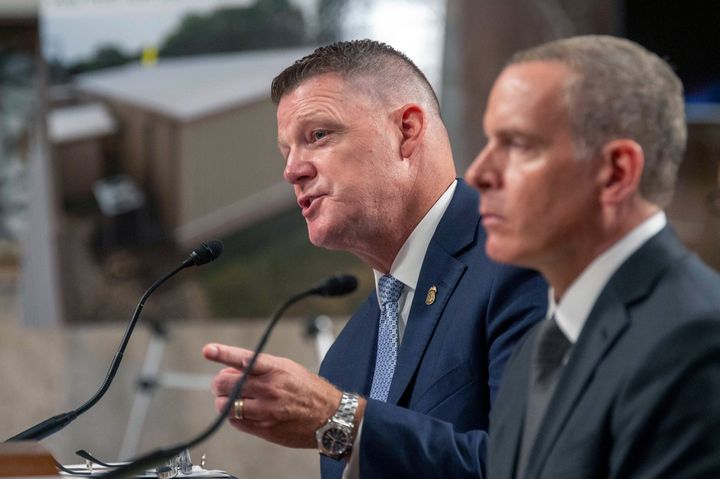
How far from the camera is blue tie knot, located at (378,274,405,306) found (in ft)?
7.11

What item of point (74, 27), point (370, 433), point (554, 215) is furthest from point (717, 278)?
point (74, 27)

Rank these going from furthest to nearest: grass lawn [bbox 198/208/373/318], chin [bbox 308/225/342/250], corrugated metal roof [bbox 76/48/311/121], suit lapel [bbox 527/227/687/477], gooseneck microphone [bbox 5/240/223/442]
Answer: grass lawn [bbox 198/208/373/318]
corrugated metal roof [bbox 76/48/311/121]
chin [bbox 308/225/342/250]
gooseneck microphone [bbox 5/240/223/442]
suit lapel [bbox 527/227/687/477]

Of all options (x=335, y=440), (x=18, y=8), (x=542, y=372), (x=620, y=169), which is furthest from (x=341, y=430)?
(x=18, y=8)

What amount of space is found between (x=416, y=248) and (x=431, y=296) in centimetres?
13

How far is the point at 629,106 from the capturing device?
4.23ft

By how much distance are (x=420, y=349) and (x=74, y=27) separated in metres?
3.88

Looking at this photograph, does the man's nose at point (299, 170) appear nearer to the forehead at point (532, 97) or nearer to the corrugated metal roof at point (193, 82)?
the forehead at point (532, 97)

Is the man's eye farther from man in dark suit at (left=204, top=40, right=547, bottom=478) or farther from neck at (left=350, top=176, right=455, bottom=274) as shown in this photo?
neck at (left=350, top=176, right=455, bottom=274)

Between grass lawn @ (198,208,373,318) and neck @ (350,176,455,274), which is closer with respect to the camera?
neck @ (350,176,455,274)

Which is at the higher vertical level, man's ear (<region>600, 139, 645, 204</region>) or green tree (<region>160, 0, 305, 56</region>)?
man's ear (<region>600, 139, 645, 204</region>)

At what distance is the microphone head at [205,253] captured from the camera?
6.54ft

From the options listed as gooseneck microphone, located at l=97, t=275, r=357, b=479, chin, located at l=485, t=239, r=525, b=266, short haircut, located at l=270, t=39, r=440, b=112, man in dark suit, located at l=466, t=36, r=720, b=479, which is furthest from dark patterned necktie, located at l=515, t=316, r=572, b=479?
short haircut, located at l=270, t=39, r=440, b=112

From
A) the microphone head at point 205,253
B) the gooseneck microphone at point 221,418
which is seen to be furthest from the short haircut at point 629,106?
the microphone head at point 205,253

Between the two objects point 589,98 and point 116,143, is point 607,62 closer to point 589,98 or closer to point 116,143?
point 589,98
